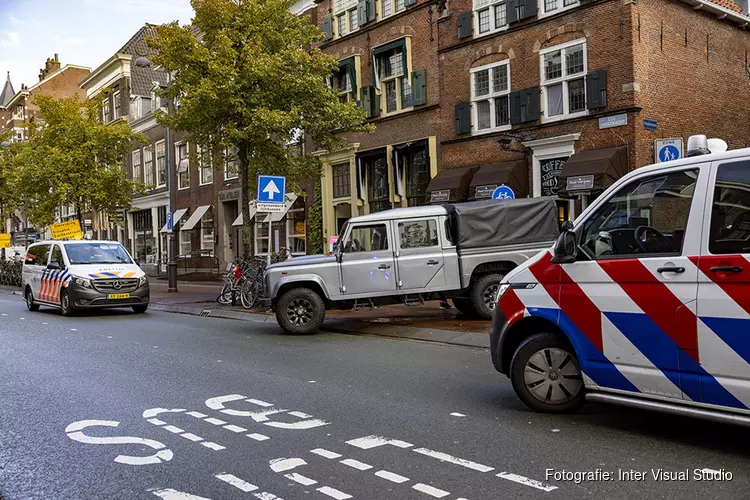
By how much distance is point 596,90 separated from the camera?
1864 centimetres

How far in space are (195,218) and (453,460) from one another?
32604mm

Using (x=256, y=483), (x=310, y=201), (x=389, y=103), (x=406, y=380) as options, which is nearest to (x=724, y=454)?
(x=256, y=483)

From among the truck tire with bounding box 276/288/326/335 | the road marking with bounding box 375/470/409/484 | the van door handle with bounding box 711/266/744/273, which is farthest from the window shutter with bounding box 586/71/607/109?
the road marking with bounding box 375/470/409/484

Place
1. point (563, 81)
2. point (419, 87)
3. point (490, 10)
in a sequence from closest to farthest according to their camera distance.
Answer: point (563, 81) → point (490, 10) → point (419, 87)

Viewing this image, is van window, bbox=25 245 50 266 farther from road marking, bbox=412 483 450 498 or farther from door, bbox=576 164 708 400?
road marking, bbox=412 483 450 498

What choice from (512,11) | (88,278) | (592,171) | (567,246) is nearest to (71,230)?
(88,278)

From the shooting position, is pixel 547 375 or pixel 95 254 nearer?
pixel 547 375

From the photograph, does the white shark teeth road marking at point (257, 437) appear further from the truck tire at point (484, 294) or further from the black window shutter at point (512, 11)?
the black window shutter at point (512, 11)

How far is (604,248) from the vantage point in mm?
5375

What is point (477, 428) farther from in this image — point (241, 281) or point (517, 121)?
point (517, 121)

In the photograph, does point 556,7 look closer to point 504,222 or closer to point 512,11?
point 512,11

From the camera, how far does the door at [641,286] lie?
4.78 metres

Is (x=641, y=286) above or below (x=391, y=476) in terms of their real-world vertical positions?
above

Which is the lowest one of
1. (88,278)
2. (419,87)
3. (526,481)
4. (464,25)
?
(526,481)
